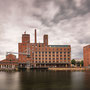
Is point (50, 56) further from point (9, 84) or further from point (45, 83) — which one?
point (9, 84)

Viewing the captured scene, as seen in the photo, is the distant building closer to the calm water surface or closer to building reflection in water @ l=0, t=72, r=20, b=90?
the calm water surface

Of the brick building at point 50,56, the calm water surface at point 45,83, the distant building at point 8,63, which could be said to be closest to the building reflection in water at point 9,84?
the calm water surface at point 45,83

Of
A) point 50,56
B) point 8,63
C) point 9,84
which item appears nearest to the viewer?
point 9,84

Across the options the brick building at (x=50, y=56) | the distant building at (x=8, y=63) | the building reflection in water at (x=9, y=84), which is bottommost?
the building reflection in water at (x=9, y=84)

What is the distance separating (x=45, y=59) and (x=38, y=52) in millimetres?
11928

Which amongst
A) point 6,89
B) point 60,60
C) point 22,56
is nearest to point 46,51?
point 60,60

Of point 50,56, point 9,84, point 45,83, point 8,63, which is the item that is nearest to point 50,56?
point 50,56

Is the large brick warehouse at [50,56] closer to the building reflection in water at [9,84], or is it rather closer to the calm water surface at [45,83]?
the calm water surface at [45,83]

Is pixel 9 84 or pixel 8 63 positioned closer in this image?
pixel 9 84

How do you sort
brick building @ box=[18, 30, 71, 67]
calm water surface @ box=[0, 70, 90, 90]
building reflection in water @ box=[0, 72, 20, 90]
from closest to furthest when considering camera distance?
calm water surface @ box=[0, 70, 90, 90], building reflection in water @ box=[0, 72, 20, 90], brick building @ box=[18, 30, 71, 67]

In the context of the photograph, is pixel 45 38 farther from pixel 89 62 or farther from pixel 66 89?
pixel 66 89

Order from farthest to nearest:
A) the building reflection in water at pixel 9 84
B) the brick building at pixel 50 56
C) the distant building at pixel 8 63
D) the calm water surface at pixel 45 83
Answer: the distant building at pixel 8 63 → the brick building at pixel 50 56 → the building reflection in water at pixel 9 84 → the calm water surface at pixel 45 83

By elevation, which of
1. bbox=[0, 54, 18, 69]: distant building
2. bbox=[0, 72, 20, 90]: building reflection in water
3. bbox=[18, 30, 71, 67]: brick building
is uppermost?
bbox=[18, 30, 71, 67]: brick building

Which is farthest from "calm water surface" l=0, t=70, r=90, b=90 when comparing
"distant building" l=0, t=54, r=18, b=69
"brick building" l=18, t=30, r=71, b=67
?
"distant building" l=0, t=54, r=18, b=69
